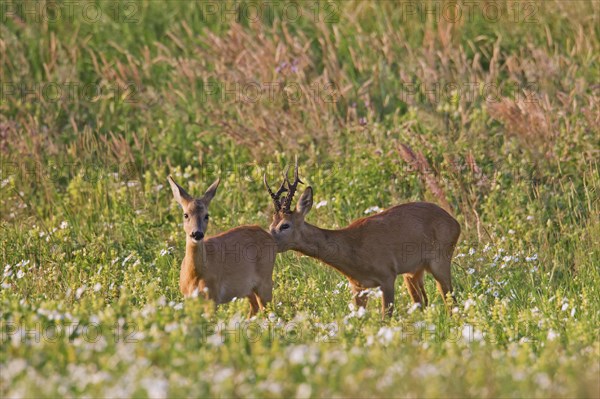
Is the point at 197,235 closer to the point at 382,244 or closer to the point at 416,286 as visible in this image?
the point at 382,244

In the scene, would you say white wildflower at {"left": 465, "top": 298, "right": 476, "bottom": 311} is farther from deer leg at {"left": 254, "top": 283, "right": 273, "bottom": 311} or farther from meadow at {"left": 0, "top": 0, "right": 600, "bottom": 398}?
deer leg at {"left": 254, "top": 283, "right": 273, "bottom": 311}

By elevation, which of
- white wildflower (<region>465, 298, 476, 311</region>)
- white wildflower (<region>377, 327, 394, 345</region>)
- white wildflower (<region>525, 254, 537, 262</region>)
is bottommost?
white wildflower (<region>525, 254, 537, 262</region>)

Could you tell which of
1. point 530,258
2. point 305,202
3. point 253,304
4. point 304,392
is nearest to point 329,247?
point 305,202

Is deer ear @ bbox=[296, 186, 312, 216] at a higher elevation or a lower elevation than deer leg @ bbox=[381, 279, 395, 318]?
higher

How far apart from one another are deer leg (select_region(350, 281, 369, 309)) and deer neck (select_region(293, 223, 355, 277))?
0.14 meters

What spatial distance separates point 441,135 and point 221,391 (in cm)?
748

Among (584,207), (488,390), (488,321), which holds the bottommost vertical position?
(584,207)

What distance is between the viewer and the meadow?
6.49 m

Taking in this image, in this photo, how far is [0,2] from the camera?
54.1 ft

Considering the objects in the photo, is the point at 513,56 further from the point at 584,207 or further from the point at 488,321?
the point at 488,321

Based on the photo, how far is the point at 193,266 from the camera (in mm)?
9516

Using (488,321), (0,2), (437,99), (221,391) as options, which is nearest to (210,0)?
(0,2)

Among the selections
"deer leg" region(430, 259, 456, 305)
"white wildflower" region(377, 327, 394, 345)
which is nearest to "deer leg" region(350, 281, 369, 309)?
"deer leg" region(430, 259, 456, 305)

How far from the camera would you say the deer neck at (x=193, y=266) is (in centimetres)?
949
